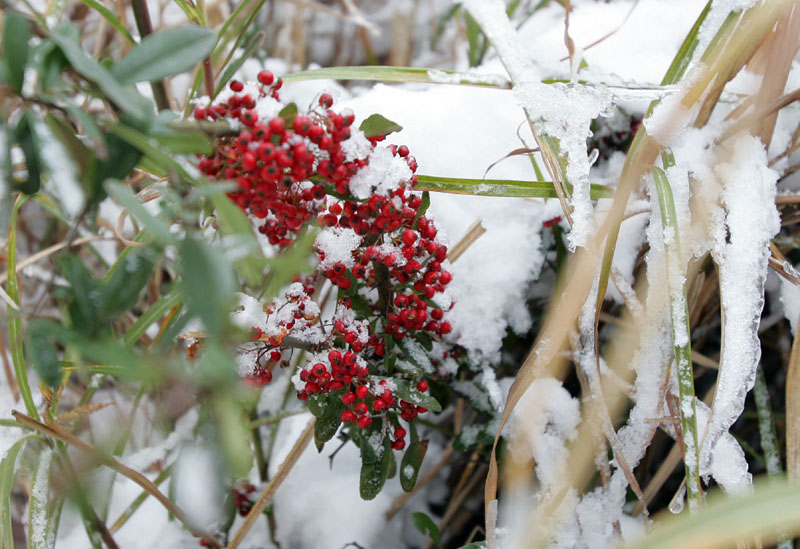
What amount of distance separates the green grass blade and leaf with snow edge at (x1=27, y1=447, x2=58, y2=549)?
64 centimetres

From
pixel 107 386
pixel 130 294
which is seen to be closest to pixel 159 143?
pixel 130 294

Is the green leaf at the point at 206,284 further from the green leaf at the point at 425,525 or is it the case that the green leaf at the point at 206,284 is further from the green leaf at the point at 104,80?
the green leaf at the point at 425,525

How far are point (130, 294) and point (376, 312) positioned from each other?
307 mm

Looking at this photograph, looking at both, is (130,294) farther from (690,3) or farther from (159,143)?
(690,3)

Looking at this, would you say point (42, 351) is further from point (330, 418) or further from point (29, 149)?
point (330, 418)

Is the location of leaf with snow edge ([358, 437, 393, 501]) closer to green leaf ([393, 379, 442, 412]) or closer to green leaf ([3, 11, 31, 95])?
green leaf ([393, 379, 442, 412])

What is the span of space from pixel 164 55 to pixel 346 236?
0.23 m

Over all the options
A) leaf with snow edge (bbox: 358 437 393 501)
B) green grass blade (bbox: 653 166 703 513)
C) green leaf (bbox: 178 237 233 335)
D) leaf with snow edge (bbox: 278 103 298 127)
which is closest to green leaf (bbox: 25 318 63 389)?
green leaf (bbox: 178 237 233 335)

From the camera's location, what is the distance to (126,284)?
1.13 ft

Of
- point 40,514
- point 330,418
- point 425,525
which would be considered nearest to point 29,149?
point 330,418

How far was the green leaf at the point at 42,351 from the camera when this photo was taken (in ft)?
1.07

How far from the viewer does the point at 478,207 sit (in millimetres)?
804

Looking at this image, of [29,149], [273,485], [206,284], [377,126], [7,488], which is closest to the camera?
[206,284]

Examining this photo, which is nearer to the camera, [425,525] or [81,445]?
[81,445]
